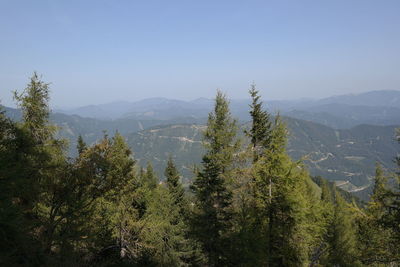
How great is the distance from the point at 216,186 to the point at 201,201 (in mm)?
1469

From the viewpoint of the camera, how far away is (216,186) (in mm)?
17188

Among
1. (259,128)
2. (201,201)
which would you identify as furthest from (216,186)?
(259,128)

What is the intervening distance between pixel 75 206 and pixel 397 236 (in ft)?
44.5

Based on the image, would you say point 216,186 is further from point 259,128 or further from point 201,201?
point 259,128

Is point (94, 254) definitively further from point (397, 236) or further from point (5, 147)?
point (397, 236)

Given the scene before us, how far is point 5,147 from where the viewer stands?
1267 cm

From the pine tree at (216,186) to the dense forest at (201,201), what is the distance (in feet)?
0.21

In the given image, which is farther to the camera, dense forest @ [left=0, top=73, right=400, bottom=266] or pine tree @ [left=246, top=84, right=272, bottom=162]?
pine tree @ [left=246, top=84, right=272, bottom=162]

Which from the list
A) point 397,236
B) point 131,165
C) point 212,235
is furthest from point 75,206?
point 397,236

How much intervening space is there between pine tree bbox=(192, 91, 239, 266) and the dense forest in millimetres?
64

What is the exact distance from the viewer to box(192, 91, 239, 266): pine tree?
53.8 feet

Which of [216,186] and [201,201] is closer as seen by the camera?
[216,186]

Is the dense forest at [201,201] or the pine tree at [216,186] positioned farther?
the pine tree at [216,186]

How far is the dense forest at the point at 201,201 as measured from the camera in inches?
420
